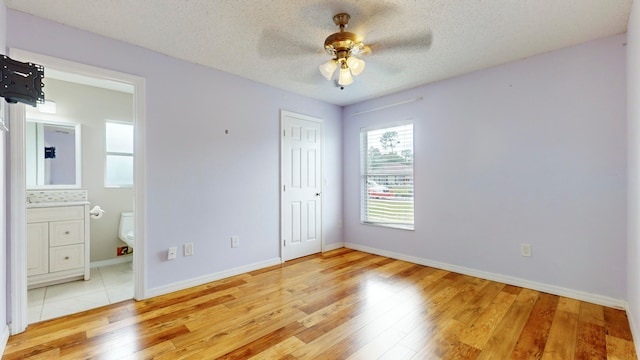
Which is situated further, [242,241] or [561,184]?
[242,241]

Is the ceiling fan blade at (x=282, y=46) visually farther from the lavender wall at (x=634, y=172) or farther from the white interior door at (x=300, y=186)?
the lavender wall at (x=634, y=172)

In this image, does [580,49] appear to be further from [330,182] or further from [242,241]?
[242,241]

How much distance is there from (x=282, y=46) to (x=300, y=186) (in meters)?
1.98

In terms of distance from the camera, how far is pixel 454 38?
2480 millimetres

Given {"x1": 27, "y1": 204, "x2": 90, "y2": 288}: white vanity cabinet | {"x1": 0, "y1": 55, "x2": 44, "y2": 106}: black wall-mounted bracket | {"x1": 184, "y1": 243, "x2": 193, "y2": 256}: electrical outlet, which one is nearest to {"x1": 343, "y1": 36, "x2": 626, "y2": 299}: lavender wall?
{"x1": 184, "y1": 243, "x2": 193, "y2": 256}: electrical outlet

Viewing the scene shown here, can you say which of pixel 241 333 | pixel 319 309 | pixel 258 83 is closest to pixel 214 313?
pixel 241 333

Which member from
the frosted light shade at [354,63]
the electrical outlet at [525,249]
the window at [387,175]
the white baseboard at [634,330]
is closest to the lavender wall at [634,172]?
the white baseboard at [634,330]

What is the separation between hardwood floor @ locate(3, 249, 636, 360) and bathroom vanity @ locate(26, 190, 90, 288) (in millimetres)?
1050

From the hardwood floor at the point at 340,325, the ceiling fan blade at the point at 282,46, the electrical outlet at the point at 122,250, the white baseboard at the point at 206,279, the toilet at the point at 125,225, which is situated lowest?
the hardwood floor at the point at 340,325

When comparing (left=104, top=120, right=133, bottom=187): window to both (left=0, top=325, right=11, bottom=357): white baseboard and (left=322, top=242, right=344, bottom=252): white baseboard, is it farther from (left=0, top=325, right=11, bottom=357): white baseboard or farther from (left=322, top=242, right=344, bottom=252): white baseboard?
(left=322, top=242, right=344, bottom=252): white baseboard

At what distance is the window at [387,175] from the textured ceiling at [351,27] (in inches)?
45.7

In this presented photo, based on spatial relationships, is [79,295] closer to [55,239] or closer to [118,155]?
[55,239]

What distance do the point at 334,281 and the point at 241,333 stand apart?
126 centimetres

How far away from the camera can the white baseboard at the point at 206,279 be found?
8.99ft
